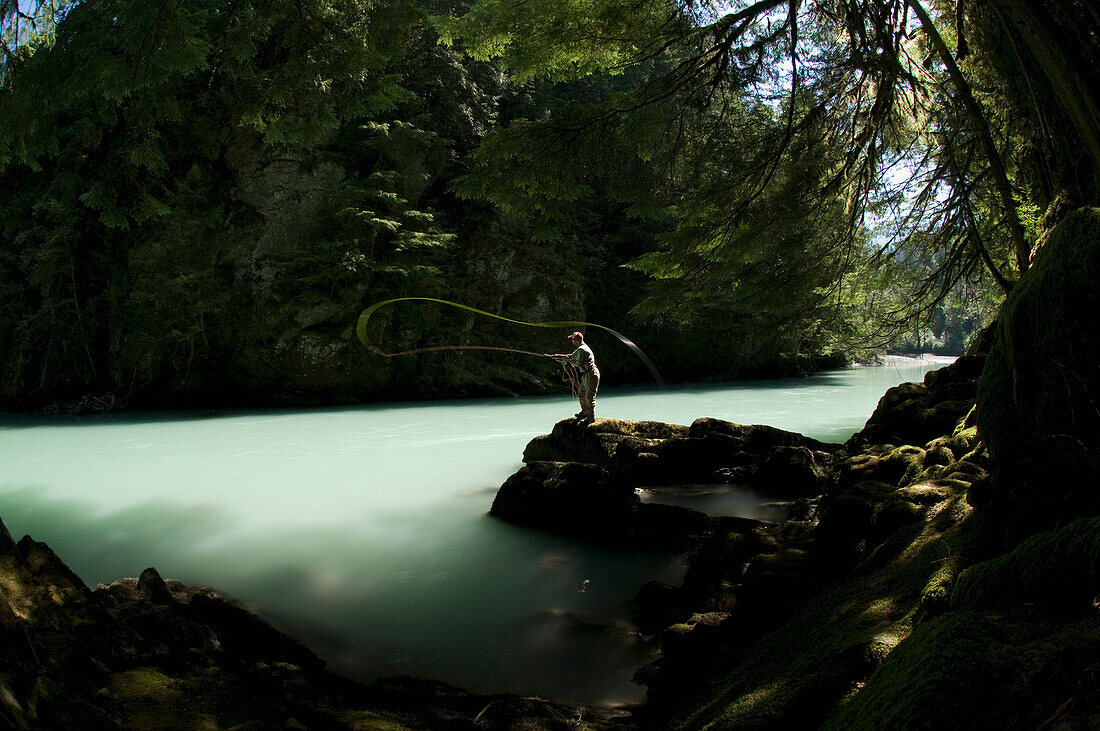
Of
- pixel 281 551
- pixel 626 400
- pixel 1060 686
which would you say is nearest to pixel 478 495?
pixel 281 551

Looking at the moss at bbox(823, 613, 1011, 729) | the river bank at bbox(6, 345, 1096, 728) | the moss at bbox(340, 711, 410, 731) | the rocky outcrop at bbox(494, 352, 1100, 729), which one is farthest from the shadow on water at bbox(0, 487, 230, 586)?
the moss at bbox(823, 613, 1011, 729)

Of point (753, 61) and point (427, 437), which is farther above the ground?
point (753, 61)

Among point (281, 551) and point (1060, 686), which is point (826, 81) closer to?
point (1060, 686)

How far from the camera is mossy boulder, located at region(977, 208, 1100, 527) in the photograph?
2234mm

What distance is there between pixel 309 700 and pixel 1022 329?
3.93m

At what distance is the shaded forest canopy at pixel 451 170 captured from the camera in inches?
177

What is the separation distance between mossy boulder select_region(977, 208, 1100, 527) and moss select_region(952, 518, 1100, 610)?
68 cm

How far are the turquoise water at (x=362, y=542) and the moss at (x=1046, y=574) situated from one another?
2452mm

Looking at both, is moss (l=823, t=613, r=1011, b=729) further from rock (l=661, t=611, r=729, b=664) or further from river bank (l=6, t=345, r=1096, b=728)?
rock (l=661, t=611, r=729, b=664)

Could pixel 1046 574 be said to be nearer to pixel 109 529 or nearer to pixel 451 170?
pixel 109 529

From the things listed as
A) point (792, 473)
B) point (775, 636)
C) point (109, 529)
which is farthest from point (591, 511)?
point (109, 529)

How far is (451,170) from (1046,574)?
80.9 feet

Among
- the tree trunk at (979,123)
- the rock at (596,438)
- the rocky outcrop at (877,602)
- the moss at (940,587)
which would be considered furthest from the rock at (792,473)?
the moss at (940,587)

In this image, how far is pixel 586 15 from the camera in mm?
5387
